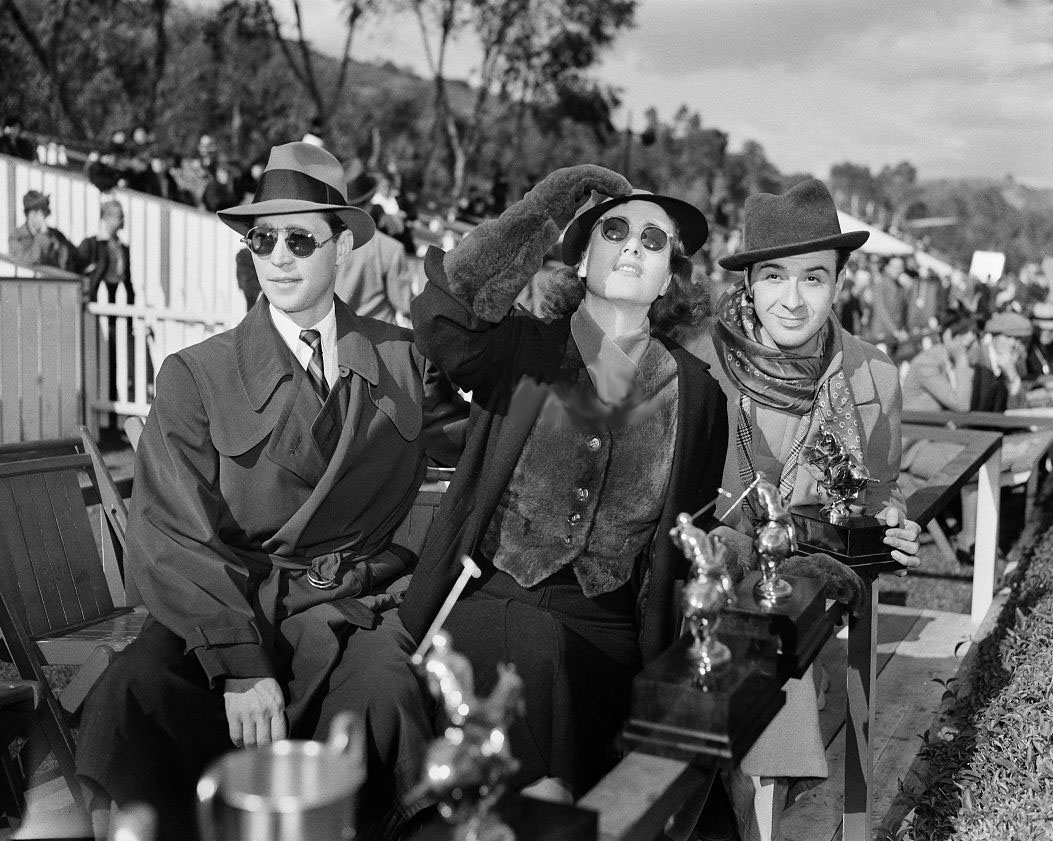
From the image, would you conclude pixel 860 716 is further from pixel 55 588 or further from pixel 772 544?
pixel 55 588

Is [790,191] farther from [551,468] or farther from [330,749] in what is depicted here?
[330,749]

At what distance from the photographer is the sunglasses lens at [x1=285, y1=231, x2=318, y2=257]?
10.5ft

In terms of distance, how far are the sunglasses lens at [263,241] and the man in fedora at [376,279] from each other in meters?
4.40

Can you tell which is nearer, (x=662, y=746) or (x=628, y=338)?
(x=662, y=746)

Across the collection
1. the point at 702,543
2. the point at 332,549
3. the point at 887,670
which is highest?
the point at 702,543

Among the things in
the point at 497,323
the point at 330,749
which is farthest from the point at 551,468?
the point at 330,749

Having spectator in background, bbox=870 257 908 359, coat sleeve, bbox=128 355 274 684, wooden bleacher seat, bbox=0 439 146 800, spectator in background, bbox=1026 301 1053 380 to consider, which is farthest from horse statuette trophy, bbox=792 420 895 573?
spectator in background, bbox=870 257 908 359

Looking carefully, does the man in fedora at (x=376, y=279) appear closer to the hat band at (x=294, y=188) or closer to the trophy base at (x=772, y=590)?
the hat band at (x=294, y=188)

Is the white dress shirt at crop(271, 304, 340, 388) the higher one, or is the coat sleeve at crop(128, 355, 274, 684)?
the white dress shirt at crop(271, 304, 340, 388)

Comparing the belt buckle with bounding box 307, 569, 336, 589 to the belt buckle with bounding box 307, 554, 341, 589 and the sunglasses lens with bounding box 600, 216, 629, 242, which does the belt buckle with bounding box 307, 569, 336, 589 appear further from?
the sunglasses lens with bounding box 600, 216, 629, 242

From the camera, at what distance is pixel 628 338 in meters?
3.12

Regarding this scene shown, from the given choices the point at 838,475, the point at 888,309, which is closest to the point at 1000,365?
the point at 838,475

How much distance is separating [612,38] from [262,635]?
37390 mm

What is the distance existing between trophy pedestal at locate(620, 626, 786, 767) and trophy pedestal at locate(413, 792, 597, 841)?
1.04 feet
